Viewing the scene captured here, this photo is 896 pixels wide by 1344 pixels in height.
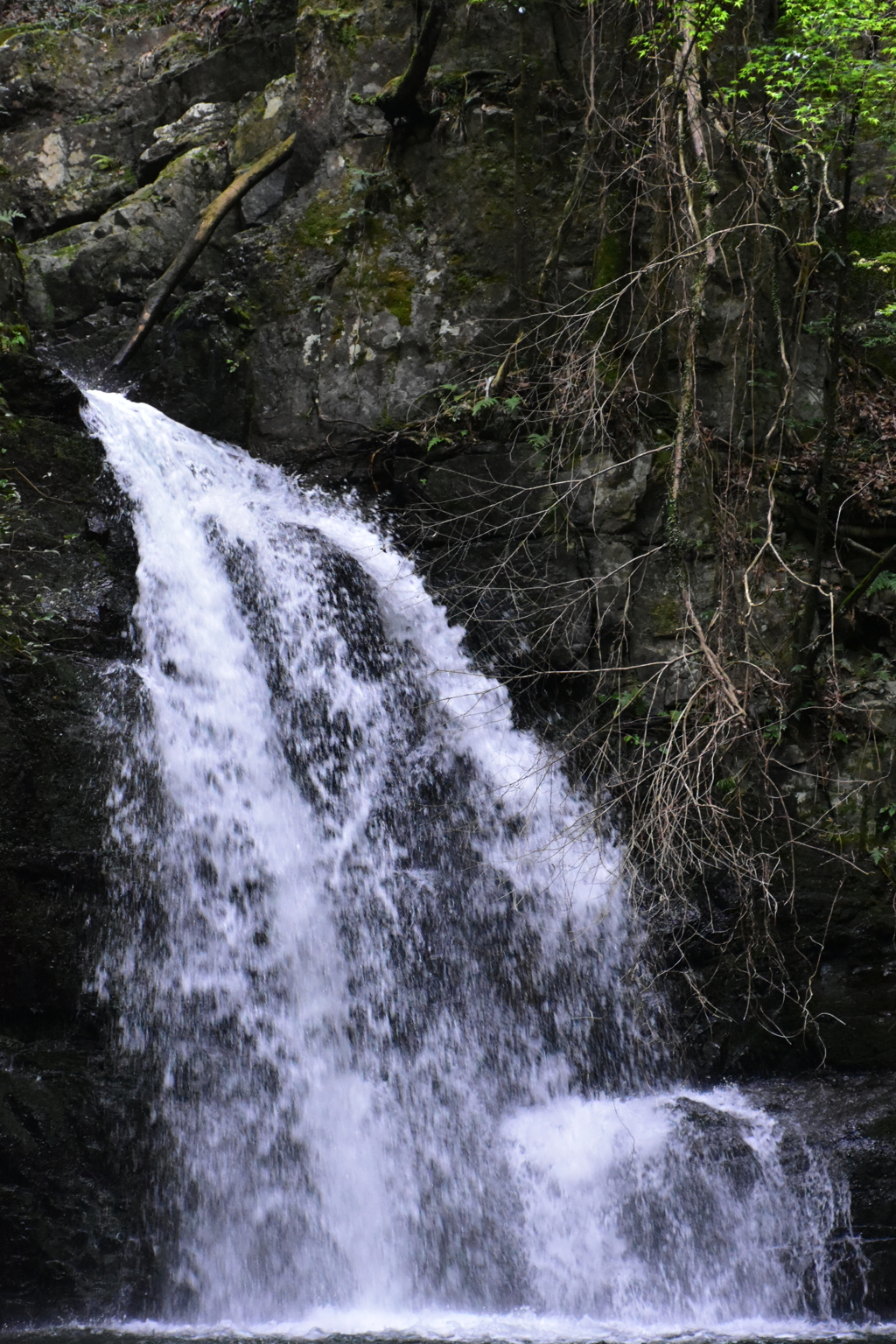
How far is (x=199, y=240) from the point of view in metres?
8.52

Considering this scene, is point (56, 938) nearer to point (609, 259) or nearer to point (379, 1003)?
point (379, 1003)

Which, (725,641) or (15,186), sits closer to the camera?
(725,641)

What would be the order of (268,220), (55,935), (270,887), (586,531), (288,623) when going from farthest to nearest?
(268,220)
(586,531)
(288,623)
(270,887)
(55,935)

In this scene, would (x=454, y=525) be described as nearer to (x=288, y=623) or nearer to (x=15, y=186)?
(x=288, y=623)

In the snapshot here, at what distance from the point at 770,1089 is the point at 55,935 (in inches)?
149

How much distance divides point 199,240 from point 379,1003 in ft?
21.1

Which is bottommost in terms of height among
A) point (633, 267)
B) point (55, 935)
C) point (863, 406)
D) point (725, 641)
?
point (55, 935)

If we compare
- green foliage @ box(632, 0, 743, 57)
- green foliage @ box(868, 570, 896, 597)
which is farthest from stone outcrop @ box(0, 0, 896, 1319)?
green foliage @ box(632, 0, 743, 57)

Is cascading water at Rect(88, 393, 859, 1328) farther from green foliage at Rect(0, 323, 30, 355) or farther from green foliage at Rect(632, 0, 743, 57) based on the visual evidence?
green foliage at Rect(632, 0, 743, 57)

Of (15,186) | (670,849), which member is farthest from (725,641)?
(15,186)

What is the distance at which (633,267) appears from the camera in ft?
24.4

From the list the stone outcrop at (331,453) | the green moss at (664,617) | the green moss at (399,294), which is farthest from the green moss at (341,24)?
the green moss at (664,617)

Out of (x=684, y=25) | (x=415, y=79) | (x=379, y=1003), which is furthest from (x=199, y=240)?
(x=379, y=1003)

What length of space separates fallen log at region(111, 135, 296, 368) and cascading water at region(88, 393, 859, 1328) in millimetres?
1875
